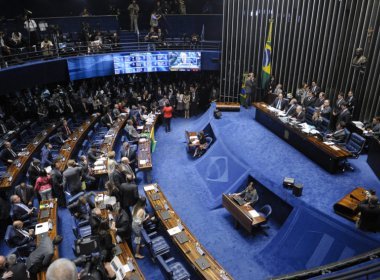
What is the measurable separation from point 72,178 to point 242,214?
4.83 meters

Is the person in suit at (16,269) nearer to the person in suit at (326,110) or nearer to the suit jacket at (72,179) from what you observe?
the suit jacket at (72,179)

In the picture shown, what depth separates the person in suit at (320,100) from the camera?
12.6m

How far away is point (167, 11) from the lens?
65.3 ft

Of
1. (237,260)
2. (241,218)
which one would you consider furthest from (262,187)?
(237,260)

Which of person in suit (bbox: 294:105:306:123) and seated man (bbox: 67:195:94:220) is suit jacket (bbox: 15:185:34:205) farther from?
person in suit (bbox: 294:105:306:123)

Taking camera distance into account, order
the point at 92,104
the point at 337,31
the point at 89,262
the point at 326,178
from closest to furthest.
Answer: the point at 89,262, the point at 326,178, the point at 337,31, the point at 92,104

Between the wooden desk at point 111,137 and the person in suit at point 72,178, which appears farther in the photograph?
the wooden desk at point 111,137

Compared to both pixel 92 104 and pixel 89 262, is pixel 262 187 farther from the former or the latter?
pixel 92 104

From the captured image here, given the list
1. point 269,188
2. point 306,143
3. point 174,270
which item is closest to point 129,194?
point 174,270

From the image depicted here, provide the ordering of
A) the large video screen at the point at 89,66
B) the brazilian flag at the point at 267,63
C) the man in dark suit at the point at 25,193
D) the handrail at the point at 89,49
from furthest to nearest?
the large video screen at the point at 89,66 < the brazilian flag at the point at 267,63 < the handrail at the point at 89,49 < the man in dark suit at the point at 25,193

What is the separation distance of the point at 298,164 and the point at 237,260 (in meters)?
4.03

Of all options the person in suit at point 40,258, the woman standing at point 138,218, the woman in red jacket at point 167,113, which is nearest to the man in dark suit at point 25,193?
the person in suit at point 40,258

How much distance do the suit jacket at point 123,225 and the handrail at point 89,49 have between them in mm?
8825

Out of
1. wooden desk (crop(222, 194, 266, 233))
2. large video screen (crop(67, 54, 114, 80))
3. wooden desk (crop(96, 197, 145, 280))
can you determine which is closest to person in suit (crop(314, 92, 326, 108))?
wooden desk (crop(222, 194, 266, 233))
